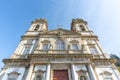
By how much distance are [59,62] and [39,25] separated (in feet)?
45.4

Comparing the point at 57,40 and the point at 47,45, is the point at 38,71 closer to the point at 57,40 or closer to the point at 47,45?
the point at 47,45

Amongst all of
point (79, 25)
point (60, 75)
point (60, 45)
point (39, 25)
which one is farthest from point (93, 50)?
point (39, 25)

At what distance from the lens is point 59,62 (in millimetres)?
18141

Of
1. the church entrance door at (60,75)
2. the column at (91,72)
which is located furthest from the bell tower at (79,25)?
the church entrance door at (60,75)

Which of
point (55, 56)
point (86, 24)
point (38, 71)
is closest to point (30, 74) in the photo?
point (38, 71)

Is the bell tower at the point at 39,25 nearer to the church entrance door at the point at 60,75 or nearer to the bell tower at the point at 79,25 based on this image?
the bell tower at the point at 79,25

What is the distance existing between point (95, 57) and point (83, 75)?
167 inches

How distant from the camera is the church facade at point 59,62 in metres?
17.0

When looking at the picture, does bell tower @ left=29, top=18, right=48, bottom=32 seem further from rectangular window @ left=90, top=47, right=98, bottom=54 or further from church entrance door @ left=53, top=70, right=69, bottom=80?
church entrance door @ left=53, top=70, right=69, bottom=80

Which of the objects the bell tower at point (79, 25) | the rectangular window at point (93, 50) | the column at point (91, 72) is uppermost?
the bell tower at point (79, 25)

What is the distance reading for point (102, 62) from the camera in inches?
762

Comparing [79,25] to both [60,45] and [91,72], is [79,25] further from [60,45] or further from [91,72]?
[91,72]

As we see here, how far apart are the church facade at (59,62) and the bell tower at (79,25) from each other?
523 cm

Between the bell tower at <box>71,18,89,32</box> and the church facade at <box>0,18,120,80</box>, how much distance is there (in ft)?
17.1
